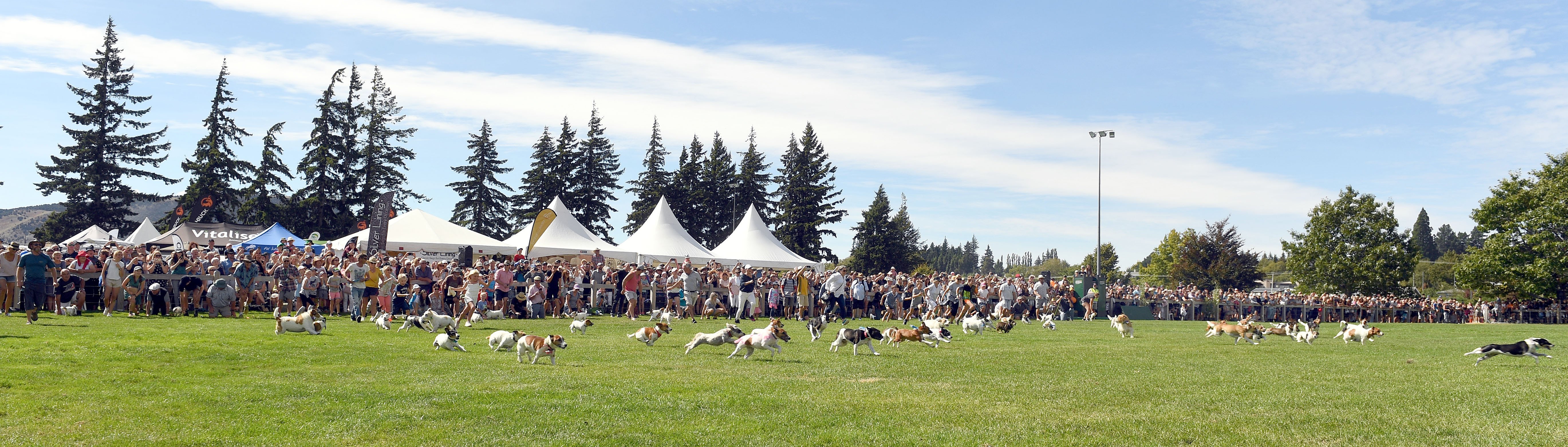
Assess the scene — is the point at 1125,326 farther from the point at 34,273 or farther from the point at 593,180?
the point at 593,180

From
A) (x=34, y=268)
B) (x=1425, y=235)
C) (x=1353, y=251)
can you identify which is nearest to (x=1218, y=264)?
(x=1353, y=251)

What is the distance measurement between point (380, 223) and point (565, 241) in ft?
37.2

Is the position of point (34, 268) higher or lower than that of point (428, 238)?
lower

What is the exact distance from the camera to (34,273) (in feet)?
54.5

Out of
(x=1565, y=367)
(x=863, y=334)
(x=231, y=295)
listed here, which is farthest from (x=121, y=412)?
(x=1565, y=367)

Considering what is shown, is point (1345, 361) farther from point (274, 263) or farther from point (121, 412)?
point (274, 263)

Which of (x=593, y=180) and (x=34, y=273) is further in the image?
(x=593, y=180)

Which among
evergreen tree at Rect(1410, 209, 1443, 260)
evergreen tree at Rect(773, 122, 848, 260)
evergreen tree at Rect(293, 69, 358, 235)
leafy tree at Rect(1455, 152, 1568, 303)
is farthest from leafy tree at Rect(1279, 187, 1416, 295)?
evergreen tree at Rect(1410, 209, 1443, 260)

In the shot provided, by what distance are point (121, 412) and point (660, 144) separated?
7529 centimetres

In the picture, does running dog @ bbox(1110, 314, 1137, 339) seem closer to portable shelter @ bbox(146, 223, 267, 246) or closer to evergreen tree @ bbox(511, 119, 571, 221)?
portable shelter @ bbox(146, 223, 267, 246)

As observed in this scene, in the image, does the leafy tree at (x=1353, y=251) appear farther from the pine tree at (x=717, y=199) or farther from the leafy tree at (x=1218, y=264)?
the pine tree at (x=717, y=199)

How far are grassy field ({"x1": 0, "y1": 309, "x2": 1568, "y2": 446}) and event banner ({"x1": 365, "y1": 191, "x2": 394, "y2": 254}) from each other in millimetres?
14944

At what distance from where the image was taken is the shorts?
16.3 m

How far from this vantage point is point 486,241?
38.4m
